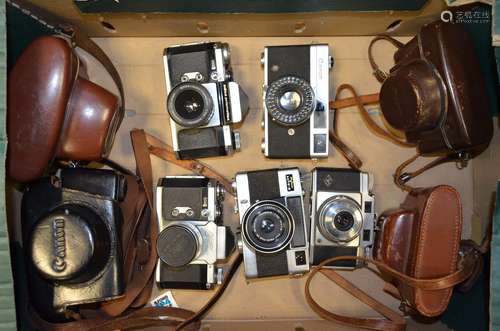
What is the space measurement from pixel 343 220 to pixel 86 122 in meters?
0.75

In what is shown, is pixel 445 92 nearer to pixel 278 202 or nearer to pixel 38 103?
pixel 278 202

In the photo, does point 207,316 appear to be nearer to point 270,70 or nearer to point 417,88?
point 270,70

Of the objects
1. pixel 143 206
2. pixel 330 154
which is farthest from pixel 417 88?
pixel 143 206

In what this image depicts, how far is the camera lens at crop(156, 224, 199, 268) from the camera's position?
1.54 meters

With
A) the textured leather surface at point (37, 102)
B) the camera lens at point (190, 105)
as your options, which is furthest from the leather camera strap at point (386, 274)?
the textured leather surface at point (37, 102)

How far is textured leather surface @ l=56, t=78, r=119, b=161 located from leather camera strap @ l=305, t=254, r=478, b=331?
72 cm

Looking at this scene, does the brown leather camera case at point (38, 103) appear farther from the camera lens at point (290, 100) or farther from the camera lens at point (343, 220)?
the camera lens at point (343, 220)

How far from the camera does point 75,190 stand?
1.55 metres

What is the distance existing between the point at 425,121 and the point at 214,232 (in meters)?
0.65

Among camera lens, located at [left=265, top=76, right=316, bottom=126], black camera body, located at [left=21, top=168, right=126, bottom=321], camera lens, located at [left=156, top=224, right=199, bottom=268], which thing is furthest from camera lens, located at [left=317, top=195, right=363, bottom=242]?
black camera body, located at [left=21, top=168, right=126, bottom=321]

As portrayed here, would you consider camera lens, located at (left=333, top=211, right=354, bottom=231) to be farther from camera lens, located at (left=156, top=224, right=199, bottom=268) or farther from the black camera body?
the black camera body

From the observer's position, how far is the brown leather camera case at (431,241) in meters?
1.48

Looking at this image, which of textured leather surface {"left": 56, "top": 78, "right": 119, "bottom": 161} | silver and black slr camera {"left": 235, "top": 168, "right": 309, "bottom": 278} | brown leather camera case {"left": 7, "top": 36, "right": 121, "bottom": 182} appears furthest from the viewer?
silver and black slr camera {"left": 235, "top": 168, "right": 309, "bottom": 278}

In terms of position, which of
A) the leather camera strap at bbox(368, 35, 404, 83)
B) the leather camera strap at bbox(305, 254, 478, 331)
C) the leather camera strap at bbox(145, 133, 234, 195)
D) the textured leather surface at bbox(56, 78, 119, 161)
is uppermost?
the leather camera strap at bbox(368, 35, 404, 83)
